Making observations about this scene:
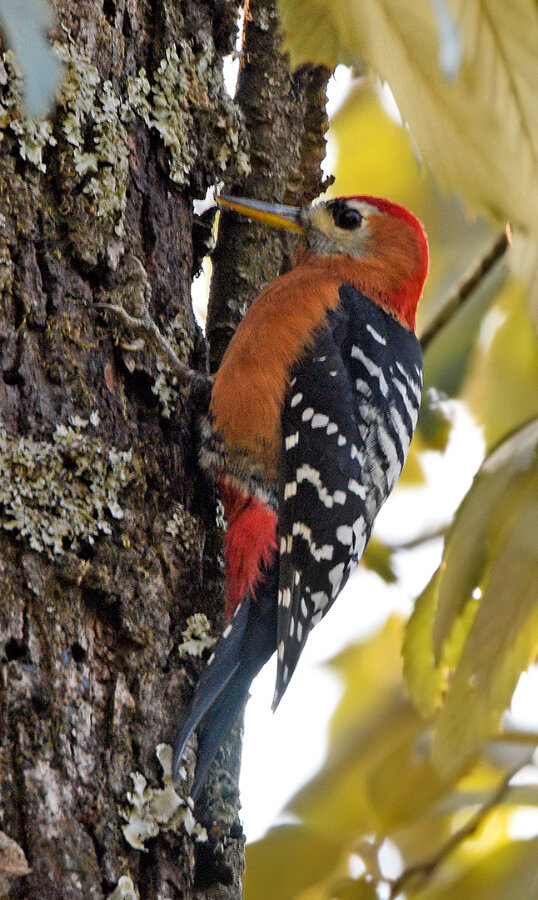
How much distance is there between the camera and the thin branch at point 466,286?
8.38 ft

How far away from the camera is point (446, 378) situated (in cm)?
250

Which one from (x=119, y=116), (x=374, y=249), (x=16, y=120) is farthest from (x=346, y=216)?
(x=16, y=120)

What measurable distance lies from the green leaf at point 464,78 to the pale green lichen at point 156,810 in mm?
1254

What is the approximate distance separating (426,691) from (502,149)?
4.24ft

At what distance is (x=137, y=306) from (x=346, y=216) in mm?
1449

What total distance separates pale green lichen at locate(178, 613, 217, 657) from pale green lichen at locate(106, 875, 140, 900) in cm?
47

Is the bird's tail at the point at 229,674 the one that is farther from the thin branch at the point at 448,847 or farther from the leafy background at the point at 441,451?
the thin branch at the point at 448,847

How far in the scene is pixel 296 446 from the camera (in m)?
2.58

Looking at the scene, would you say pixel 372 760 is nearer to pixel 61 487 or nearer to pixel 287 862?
pixel 287 862

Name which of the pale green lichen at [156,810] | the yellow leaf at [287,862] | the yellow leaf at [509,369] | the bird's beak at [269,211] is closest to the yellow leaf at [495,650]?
the pale green lichen at [156,810]

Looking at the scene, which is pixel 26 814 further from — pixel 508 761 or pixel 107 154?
pixel 107 154

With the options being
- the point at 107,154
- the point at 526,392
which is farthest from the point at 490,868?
the point at 107,154

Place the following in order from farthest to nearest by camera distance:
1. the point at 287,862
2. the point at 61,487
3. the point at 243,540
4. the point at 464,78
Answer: the point at 243,540 → the point at 287,862 → the point at 61,487 → the point at 464,78

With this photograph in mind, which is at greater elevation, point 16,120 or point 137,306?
point 16,120
